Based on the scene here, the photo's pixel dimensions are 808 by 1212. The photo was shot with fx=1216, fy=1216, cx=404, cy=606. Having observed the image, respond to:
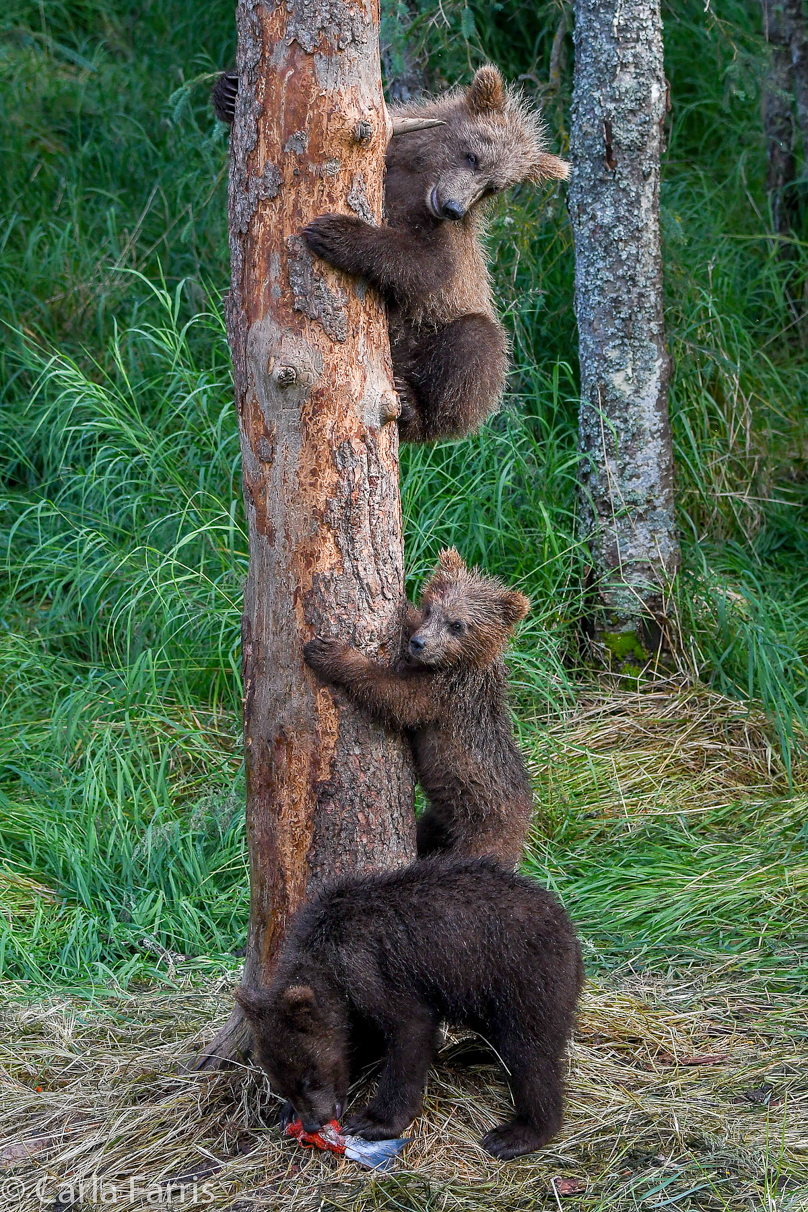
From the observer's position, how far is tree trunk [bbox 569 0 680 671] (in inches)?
236

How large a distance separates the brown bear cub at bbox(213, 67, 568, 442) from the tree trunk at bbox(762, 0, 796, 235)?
13.7ft

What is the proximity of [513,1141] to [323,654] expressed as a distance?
141cm

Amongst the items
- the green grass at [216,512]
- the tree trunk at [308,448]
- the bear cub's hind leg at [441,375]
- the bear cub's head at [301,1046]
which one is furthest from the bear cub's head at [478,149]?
the bear cub's head at [301,1046]

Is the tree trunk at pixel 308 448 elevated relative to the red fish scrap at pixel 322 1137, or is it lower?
elevated

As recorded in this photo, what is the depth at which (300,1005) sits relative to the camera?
3180 millimetres

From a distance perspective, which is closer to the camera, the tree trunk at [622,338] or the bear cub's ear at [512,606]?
the bear cub's ear at [512,606]

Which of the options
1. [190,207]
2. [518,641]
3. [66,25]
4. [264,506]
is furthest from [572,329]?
[66,25]

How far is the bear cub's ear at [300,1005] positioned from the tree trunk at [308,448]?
346 millimetres

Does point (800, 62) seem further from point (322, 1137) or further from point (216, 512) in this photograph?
point (322, 1137)

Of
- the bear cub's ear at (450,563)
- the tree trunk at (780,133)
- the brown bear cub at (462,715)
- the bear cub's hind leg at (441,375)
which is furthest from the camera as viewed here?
the tree trunk at (780,133)

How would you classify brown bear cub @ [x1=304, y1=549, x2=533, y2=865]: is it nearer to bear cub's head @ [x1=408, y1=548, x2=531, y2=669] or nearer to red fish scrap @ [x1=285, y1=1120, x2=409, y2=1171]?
bear cub's head @ [x1=408, y1=548, x2=531, y2=669]

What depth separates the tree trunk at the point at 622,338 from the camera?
5988mm

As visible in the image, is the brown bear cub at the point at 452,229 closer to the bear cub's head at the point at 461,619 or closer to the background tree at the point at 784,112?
the bear cub's head at the point at 461,619

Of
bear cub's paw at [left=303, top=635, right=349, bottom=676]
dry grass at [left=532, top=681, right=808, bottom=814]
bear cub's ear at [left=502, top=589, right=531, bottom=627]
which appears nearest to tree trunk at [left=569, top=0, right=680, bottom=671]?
dry grass at [left=532, top=681, right=808, bottom=814]
